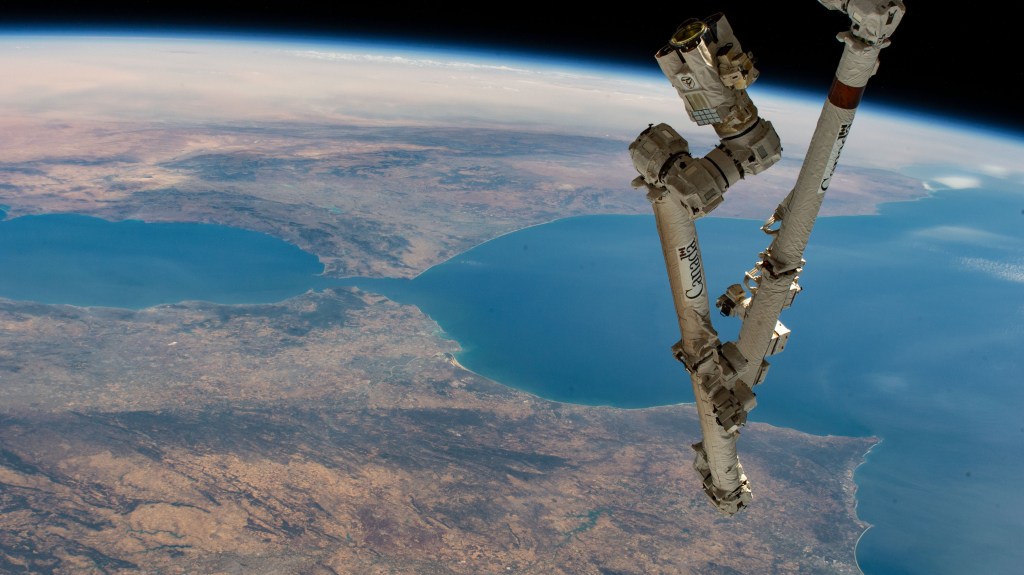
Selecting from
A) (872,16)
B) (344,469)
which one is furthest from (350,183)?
(872,16)

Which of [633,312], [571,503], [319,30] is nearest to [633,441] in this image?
[571,503]

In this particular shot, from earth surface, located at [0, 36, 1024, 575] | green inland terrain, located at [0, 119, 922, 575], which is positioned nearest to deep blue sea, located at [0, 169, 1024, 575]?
earth surface, located at [0, 36, 1024, 575]

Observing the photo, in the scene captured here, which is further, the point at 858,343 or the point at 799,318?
the point at 799,318

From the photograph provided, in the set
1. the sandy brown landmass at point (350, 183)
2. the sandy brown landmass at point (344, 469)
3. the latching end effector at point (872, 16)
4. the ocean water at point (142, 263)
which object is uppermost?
the latching end effector at point (872, 16)

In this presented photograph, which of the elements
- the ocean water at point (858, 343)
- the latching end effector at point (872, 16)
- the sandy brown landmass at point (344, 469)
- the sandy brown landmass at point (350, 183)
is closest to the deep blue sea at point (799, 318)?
the ocean water at point (858, 343)

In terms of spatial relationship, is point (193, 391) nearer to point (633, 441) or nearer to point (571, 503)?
point (571, 503)

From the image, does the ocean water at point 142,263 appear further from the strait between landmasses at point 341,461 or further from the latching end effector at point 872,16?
the latching end effector at point 872,16

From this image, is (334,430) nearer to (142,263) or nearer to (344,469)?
(344,469)
